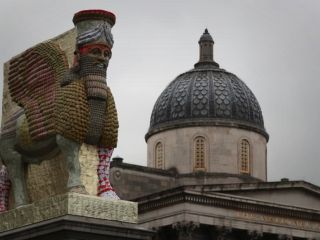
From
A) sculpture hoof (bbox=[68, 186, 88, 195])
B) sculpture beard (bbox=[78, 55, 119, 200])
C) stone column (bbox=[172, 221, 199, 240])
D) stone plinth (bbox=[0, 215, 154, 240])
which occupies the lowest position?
stone plinth (bbox=[0, 215, 154, 240])

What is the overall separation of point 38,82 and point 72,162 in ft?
6.79

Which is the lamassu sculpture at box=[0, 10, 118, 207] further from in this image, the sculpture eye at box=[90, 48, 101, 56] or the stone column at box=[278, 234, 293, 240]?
the stone column at box=[278, 234, 293, 240]

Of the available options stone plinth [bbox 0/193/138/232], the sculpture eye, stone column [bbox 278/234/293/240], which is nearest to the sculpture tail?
stone plinth [bbox 0/193/138/232]

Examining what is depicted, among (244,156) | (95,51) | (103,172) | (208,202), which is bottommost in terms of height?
(103,172)

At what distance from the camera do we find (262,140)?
7450cm

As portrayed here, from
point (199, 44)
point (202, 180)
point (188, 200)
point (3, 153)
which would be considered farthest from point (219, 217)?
point (3, 153)

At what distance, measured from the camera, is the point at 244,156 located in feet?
242

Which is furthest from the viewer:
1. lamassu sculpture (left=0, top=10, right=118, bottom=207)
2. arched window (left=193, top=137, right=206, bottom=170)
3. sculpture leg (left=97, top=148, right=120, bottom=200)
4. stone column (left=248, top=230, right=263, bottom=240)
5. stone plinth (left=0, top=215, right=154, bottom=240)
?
arched window (left=193, top=137, right=206, bottom=170)

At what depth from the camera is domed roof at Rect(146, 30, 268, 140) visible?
73062 mm

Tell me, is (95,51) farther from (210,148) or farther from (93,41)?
(210,148)

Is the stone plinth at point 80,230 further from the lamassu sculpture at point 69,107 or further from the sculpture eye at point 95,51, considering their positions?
the sculpture eye at point 95,51

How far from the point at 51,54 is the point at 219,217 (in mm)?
A: 43388

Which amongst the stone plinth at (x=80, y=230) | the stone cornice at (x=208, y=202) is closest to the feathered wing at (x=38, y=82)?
the stone plinth at (x=80, y=230)

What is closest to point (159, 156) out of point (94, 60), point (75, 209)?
point (94, 60)
